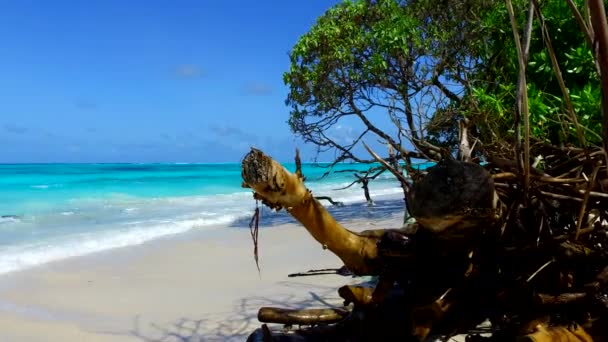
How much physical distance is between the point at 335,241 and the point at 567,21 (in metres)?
3.31

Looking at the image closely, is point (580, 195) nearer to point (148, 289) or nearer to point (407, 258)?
point (407, 258)

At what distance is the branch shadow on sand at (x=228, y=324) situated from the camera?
13.8 feet

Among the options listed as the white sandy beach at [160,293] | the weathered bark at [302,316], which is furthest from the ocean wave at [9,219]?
the weathered bark at [302,316]

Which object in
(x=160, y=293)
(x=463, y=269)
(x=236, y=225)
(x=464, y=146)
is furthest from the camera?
(x=236, y=225)

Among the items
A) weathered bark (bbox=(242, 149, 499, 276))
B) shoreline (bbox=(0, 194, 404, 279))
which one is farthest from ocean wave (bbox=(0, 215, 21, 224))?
weathered bark (bbox=(242, 149, 499, 276))

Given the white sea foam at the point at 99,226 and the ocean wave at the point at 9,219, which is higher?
the ocean wave at the point at 9,219

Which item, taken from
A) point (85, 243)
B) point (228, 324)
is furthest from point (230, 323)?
point (85, 243)

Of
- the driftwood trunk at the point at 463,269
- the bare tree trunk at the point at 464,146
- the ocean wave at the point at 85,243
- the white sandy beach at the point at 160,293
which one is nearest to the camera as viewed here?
the driftwood trunk at the point at 463,269

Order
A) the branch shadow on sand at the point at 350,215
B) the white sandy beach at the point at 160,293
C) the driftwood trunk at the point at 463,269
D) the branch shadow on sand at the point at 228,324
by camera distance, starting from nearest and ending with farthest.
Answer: the driftwood trunk at the point at 463,269
the branch shadow on sand at the point at 228,324
the white sandy beach at the point at 160,293
the branch shadow on sand at the point at 350,215

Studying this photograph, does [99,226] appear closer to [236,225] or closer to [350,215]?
[236,225]

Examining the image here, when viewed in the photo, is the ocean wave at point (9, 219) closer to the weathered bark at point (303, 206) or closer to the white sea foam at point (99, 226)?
the white sea foam at point (99, 226)

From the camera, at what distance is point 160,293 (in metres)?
5.79

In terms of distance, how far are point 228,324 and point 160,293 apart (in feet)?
5.28

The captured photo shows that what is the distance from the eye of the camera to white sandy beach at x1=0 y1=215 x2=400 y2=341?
4496mm
